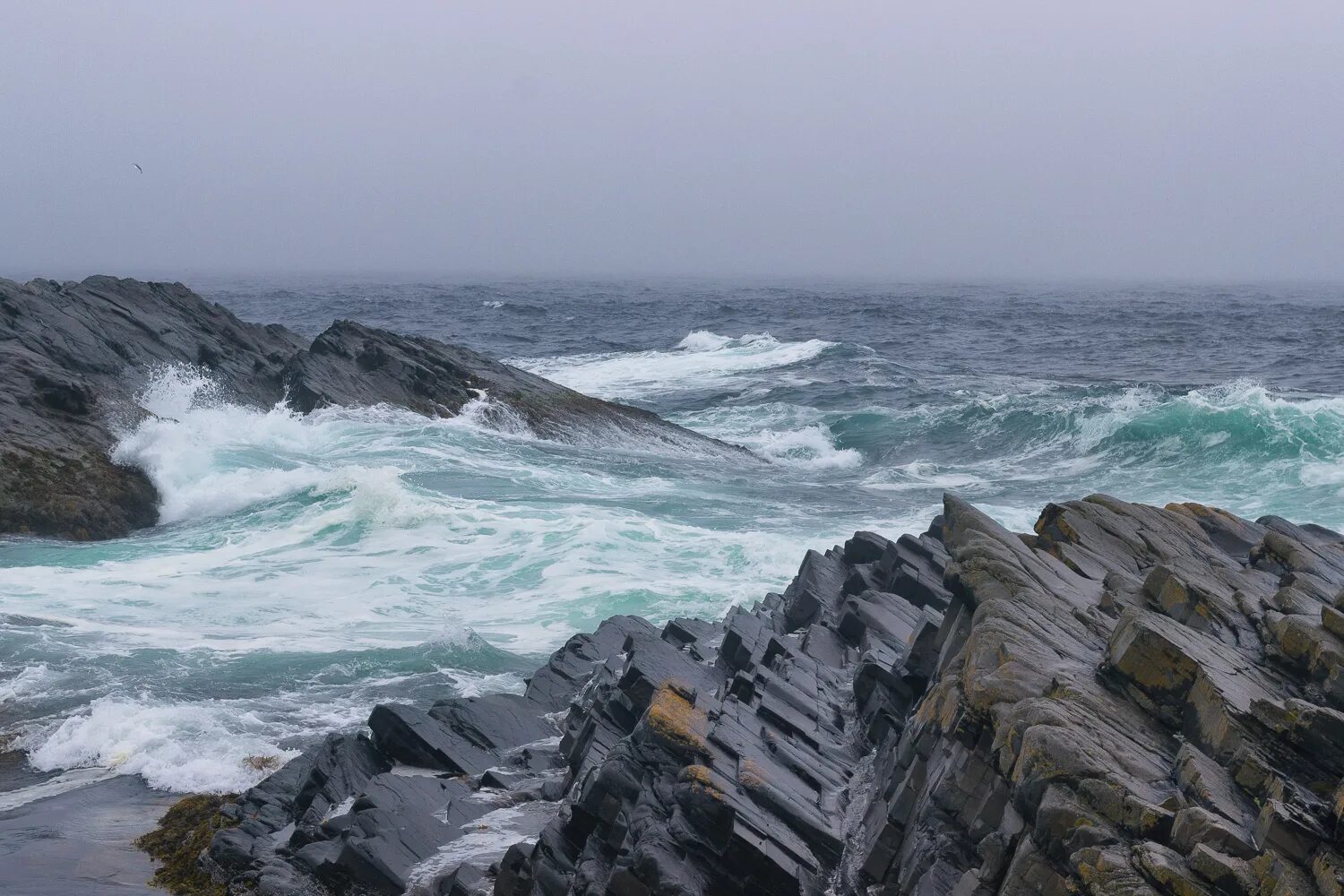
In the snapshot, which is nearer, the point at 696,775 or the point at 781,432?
the point at 696,775

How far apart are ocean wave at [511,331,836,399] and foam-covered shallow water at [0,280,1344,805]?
1.08 ft

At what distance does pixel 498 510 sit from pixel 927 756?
14.9m

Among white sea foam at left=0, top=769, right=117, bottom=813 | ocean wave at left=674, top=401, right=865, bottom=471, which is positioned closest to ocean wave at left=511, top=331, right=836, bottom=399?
ocean wave at left=674, top=401, right=865, bottom=471

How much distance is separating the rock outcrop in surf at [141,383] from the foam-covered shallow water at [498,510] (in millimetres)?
686

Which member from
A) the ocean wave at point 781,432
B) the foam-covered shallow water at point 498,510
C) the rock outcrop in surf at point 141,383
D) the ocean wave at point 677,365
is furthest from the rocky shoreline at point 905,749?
the ocean wave at point 677,365

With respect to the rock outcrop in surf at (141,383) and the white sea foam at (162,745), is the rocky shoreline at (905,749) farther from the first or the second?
the rock outcrop in surf at (141,383)

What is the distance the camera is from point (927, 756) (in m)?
7.89

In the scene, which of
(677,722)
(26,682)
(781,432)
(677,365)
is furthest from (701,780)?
(677,365)

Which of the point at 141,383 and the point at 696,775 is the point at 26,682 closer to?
the point at 696,775

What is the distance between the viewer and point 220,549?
A: 19484 millimetres

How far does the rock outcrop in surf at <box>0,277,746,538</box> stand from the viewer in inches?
794

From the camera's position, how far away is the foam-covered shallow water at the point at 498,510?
1302cm

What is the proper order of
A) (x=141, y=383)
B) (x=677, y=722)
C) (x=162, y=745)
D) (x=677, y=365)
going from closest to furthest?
(x=677, y=722)
(x=162, y=745)
(x=141, y=383)
(x=677, y=365)

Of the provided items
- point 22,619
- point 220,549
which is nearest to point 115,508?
point 220,549
